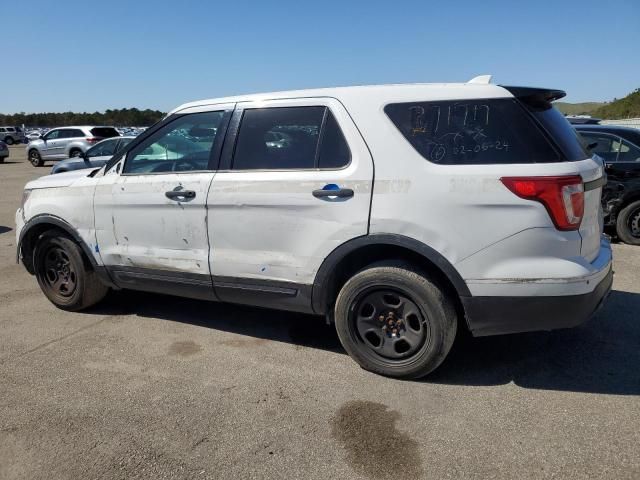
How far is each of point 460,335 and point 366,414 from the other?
1.48 meters

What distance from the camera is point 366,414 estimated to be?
300 centimetres

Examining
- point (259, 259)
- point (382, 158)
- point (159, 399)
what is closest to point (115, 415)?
point (159, 399)

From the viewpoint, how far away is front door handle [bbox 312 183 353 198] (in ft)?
10.7

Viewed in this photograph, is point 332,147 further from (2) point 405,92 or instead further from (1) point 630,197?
(1) point 630,197

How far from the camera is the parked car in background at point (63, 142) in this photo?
2272cm

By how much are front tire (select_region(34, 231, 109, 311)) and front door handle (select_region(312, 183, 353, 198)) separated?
2.45m

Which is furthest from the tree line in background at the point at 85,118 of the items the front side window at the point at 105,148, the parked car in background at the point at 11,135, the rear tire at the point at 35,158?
the front side window at the point at 105,148

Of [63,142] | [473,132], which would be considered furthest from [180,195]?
[63,142]

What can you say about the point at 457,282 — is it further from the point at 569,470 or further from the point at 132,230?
the point at 132,230

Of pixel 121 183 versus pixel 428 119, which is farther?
pixel 121 183

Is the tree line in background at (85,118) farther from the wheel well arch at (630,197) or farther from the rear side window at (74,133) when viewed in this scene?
the wheel well arch at (630,197)

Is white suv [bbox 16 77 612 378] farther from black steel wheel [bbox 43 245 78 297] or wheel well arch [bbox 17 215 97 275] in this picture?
black steel wheel [bbox 43 245 78 297]

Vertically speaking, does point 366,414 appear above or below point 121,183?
below

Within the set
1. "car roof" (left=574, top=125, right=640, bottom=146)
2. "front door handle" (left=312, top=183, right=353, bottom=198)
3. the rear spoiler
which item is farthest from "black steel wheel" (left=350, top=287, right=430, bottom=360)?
"car roof" (left=574, top=125, right=640, bottom=146)
